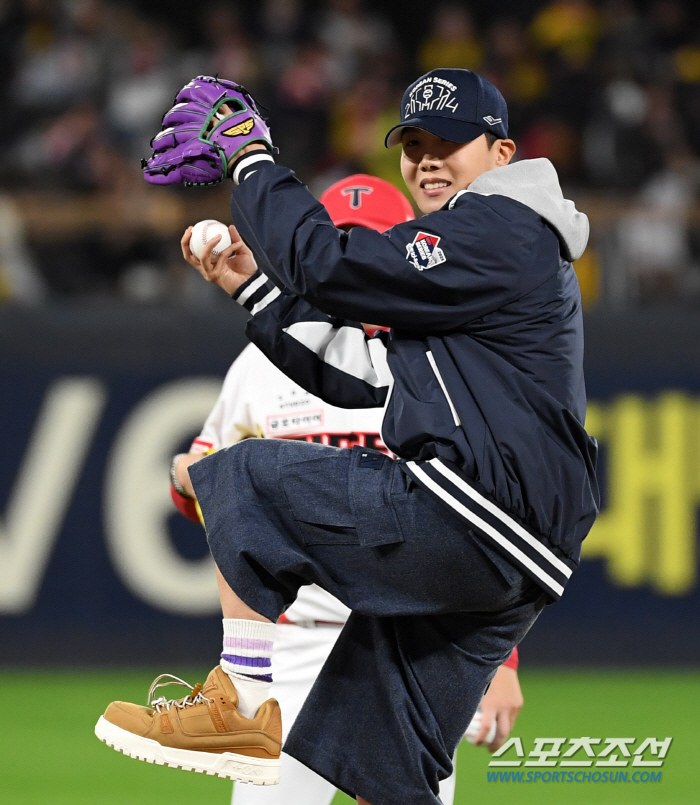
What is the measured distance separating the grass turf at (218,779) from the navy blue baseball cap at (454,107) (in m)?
3.25

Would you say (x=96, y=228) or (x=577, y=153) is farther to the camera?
(x=577, y=153)

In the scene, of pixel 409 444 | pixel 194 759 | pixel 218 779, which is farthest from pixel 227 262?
pixel 218 779

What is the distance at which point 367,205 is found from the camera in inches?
171

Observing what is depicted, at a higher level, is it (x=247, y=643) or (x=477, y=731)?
(x=247, y=643)

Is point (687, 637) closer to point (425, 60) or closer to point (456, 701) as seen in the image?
point (456, 701)

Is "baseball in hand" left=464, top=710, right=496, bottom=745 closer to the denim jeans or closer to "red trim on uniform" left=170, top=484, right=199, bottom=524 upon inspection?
the denim jeans

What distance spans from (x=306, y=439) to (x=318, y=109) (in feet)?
23.7

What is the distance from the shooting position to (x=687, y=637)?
8.16 meters

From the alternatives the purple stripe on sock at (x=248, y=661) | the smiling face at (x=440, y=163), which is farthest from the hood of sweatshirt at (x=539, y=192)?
the purple stripe on sock at (x=248, y=661)

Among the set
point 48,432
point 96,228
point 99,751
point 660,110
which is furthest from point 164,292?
point 660,110

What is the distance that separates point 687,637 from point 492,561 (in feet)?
18.5

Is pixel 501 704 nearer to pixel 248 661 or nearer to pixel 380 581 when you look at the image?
pixel 380 581

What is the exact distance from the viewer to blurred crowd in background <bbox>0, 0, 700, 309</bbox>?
852cm

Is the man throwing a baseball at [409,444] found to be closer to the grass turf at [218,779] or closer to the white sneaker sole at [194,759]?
the white sneaker sole at [194,759]
